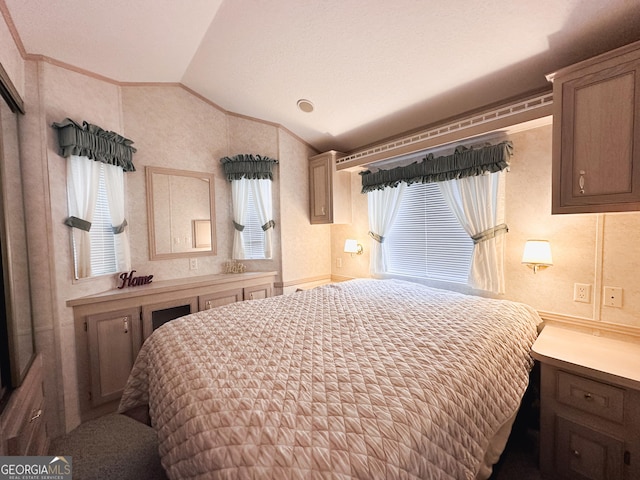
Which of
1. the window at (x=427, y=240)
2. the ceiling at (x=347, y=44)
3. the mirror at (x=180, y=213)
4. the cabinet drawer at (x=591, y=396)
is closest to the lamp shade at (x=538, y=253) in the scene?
the window at (x=427, y=240)

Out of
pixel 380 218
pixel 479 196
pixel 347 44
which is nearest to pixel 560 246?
pixel 479 196

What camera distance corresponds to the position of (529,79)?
1.88m

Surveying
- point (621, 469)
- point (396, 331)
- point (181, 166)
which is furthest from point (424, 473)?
point (181, 166)

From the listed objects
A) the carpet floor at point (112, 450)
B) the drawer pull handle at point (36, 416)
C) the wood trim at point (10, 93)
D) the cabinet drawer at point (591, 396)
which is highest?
the wood trim at point (10, 93)

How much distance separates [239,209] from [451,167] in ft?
7.46

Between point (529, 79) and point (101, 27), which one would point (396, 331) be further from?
point (101, 27)

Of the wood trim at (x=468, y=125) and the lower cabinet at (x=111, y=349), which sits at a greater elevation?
the wood trim at (x=468, y=125)

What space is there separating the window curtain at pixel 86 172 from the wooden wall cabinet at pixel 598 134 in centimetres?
318

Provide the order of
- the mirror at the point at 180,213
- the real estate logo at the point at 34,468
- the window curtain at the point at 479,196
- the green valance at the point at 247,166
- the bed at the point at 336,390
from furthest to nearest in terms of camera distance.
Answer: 1. the green valance at the point at 247,166
2. the mirror at the point at 180,213
3. the window curtain at the point at 479,196
4. the real estate logo at the point at 34,468
5. the bed at the point at 336,390

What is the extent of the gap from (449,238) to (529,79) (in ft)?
4.30

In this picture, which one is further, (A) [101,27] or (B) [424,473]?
(A) [101,27]

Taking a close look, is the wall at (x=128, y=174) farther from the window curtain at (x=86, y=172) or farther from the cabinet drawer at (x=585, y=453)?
the cabinet drawer at (x=585, y=453)

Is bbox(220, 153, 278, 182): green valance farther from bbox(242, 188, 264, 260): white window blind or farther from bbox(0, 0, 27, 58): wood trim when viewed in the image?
bbox(0, 0, 27, 58): wood trim

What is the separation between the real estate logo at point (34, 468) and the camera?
42.9 inches
